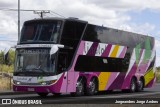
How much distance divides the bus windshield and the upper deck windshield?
60 centimetres

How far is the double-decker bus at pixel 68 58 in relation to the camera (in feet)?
76.7

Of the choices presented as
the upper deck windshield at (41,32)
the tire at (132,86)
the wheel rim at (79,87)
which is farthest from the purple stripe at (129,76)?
the upper deck windshield at (41,32)

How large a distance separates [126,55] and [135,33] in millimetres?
2408

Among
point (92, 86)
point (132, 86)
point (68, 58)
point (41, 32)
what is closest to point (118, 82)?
point (132, 86)

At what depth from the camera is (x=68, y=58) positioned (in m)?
24.2

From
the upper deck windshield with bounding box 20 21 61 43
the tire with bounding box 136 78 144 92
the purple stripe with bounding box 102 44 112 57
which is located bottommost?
the tire with bounding box 136 78 144 92

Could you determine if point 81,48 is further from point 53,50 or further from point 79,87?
point 53,50

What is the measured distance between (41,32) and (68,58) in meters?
1.90

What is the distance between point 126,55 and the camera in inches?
1194

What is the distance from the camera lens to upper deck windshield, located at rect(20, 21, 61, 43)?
77.9 ft

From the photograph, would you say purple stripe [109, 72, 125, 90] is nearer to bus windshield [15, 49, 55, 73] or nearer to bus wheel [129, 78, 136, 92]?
bus wheel [129, 78, 136, 92]

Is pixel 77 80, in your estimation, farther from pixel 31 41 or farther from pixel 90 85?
pixel 31 41

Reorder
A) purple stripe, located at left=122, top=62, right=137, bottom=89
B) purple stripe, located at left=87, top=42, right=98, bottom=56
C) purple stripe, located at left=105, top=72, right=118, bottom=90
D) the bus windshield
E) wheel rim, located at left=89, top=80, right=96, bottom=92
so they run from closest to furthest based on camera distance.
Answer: the bus windshield → purple stripe, located at left=87, top=42, right=98, bottom=56 → wheel rim, located at left=89, top=80, right=96, bottom=92 → purple stripe, located at left=105, top=72, right=118, bottom=90 → purple stripe, located at left=122, top=62, right=137, bottom=89

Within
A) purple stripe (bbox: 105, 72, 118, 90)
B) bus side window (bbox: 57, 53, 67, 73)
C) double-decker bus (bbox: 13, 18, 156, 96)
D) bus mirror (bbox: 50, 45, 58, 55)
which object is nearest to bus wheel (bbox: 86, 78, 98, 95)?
double-decker bus (bbox: 13, 18, 156, 96)
